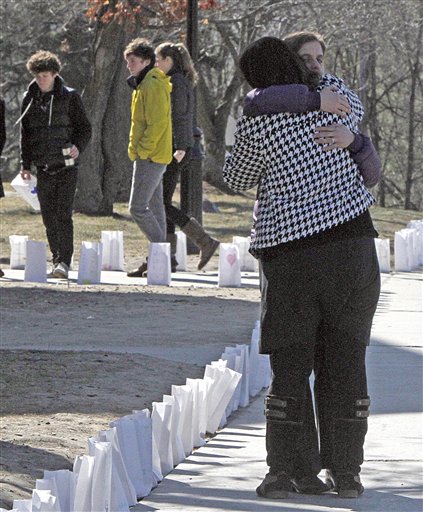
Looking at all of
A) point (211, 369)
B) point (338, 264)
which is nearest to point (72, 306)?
point (211, 369)

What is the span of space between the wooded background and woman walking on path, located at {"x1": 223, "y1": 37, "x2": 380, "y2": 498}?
13.7 meters

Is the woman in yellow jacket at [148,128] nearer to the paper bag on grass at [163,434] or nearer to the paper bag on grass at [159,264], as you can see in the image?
the paper bag on grass at [159,264]

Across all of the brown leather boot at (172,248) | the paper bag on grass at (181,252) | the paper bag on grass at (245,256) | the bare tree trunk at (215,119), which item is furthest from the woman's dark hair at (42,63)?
the bare tree trunk at (215,119)

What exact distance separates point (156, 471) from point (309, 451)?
24.7 inches

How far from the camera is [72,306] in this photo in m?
11.1

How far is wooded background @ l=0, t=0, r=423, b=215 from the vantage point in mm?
19781

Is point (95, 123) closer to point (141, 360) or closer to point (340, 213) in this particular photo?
point (141, 360)

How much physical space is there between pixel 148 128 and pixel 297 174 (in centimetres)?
717

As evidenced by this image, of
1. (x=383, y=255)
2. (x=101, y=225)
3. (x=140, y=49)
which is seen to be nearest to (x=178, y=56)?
(x=140, y=49)

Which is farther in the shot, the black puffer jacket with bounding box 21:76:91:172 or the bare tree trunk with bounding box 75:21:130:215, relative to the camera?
the bare tree trunk with bounding box 75:21:130:215

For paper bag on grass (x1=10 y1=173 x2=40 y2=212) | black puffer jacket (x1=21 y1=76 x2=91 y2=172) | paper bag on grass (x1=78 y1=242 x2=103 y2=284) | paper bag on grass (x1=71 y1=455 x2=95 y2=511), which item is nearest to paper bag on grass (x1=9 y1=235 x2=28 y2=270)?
paper bag on grass (x1=10 y1=173 x2=40 y2=212)

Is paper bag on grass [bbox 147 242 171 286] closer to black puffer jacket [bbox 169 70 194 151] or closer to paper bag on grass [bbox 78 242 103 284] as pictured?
paper bag on grass [bbox 78 242 103 284]

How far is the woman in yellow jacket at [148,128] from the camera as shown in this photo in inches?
483

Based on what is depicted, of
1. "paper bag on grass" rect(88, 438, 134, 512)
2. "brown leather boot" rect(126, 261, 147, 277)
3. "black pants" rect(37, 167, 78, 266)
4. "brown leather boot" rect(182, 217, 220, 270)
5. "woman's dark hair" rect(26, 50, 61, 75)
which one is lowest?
"brown leather boot" rect(126, 261, 147, 277)
